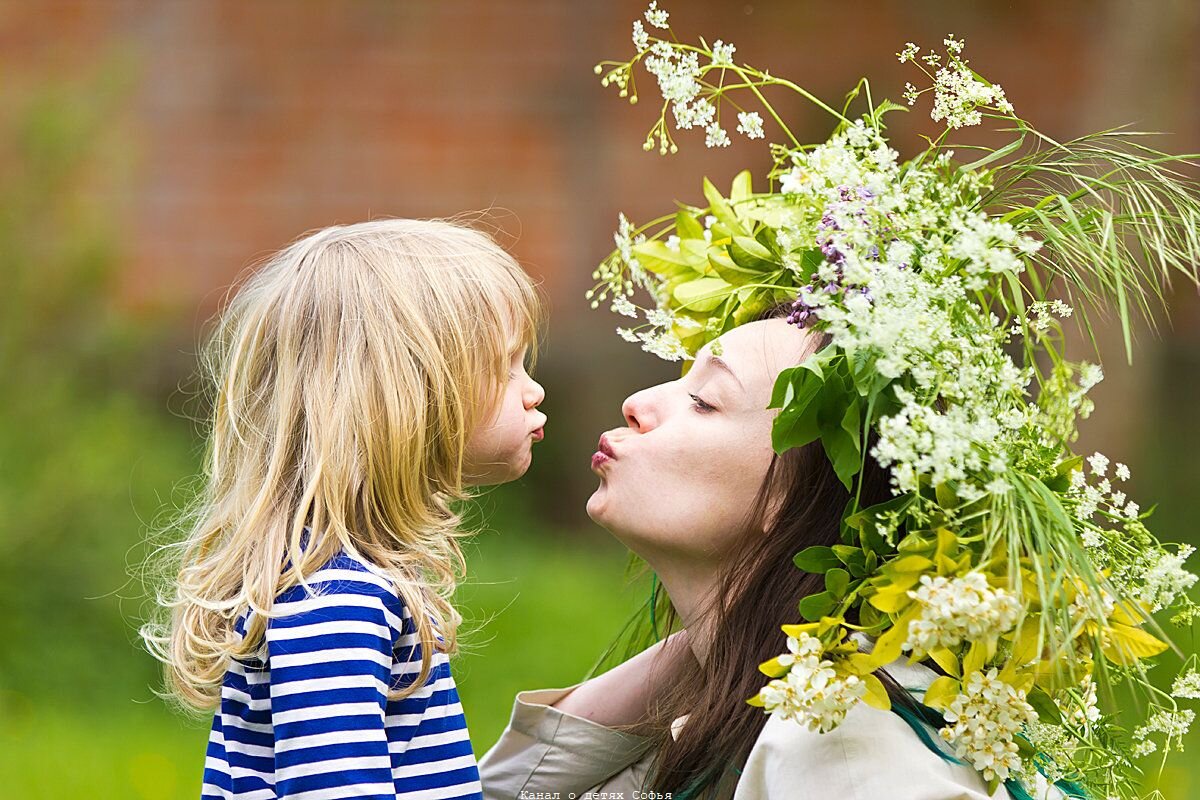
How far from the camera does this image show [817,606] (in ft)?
5.94

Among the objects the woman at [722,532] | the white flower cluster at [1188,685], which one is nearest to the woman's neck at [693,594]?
the woman at [722,532]

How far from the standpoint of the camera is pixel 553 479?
7.29m

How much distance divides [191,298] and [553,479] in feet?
6.61

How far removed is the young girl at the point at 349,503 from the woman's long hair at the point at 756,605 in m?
0.35

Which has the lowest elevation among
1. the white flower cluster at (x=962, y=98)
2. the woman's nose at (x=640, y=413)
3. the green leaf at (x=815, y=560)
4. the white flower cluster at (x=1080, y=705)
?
the white flower cluster at (x=1080, y=705)

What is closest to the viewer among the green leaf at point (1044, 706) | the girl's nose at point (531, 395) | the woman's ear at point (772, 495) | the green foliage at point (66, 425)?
the green leaf at point (1044, 706)

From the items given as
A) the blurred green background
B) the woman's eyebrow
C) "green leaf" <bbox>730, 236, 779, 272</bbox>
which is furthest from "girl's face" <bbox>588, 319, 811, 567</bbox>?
the blurred green background

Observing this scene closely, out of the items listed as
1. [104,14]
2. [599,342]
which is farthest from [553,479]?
[104,14]

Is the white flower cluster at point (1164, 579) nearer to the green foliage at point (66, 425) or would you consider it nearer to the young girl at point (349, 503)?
the young girl at point (349, 503)

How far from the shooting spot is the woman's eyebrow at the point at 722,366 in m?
2.14

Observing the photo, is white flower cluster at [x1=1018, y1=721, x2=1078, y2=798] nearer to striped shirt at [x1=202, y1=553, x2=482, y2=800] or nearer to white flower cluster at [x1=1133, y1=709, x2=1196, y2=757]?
white flower cluster at [x1=1133, y1=709, x2=1196, y2=757]

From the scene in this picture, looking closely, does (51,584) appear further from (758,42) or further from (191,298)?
(758,42)

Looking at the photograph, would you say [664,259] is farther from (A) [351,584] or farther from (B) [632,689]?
(A) [351,584]

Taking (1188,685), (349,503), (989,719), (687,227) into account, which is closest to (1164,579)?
(1188,685)
